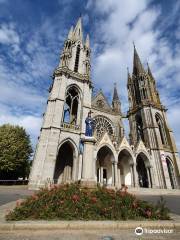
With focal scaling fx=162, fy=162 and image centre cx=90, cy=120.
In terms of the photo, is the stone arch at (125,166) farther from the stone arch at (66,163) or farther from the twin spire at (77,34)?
the twin spire at (77,34)

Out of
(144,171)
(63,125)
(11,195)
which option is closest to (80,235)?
(11,195)

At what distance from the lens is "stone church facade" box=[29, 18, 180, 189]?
19.8 m

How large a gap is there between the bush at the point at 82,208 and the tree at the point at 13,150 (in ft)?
68.7

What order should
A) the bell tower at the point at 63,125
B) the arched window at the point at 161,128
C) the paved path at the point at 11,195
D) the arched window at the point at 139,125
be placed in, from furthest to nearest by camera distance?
the arched window at the point at 139,125 < the arched window at the point at 161,128 < the bell tower at the point at 63,125 < the paved path at the point at 11,195

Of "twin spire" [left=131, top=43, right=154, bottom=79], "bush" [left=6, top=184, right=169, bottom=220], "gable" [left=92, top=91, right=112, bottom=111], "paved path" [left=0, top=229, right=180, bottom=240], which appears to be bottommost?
"paved path" [left=0, top=229, right=180, bottom=240]

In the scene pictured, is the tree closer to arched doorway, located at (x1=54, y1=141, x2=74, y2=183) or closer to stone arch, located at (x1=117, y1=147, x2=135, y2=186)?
arched doorway, located at (x1=54, y1=141, x2=74, y2=183)

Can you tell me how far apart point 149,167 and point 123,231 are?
78.1 ft

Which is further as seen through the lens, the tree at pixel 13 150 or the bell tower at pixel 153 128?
the bell tower at pixel 153 128

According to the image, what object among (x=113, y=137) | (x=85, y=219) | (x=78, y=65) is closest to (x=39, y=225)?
(x=85, y=219)

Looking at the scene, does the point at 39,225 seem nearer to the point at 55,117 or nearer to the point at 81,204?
the point at 81,204

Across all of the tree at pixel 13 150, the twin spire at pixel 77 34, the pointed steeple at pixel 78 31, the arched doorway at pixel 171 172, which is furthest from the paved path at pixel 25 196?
the pointed steeple at pixel 78 31

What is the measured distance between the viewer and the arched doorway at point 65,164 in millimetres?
20873

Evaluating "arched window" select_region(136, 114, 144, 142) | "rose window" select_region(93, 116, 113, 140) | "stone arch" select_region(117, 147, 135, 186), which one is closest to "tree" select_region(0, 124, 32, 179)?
"rose window" select_region(93, 116, 113, 140)

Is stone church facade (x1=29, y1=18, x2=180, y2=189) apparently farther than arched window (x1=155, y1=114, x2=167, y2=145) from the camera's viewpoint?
No
